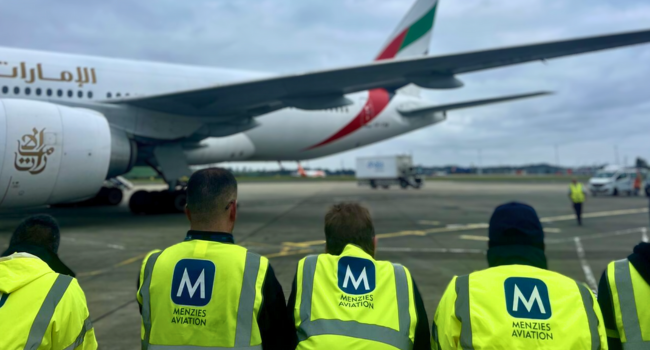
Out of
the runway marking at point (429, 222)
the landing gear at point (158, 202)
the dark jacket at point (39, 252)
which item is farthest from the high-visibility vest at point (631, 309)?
the landing gear at point (158, 202)

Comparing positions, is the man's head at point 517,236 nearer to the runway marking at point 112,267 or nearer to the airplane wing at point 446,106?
the runway marking at point 112,267

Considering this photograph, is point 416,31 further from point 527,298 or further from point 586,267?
point 527,298

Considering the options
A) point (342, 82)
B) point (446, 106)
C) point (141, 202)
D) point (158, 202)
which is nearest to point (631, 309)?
point (342, 82)

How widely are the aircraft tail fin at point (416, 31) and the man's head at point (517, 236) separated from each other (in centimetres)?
1603

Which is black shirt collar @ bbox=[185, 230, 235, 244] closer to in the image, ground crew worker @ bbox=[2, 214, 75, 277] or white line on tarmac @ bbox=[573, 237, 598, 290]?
ground crew worker @ bbox=[2, 214, 75, 277]

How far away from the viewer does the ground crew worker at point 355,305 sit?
5.64ft

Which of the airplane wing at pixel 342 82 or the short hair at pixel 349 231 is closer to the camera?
the short hair at pixel 349 231

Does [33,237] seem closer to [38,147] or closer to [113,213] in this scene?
[38,147]

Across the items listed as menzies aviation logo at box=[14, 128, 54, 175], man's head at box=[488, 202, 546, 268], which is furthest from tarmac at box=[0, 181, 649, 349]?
man's head at box=[488, 202, 546, 268]

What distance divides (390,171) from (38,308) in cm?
3550

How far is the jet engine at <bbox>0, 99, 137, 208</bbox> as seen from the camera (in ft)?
22.5

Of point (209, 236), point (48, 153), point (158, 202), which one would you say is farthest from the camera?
point (158, 202)

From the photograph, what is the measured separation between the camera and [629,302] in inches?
72.7

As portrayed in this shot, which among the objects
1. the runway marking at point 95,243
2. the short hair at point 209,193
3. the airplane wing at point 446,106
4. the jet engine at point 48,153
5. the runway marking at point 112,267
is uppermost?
the airplane wing at point 446,106
